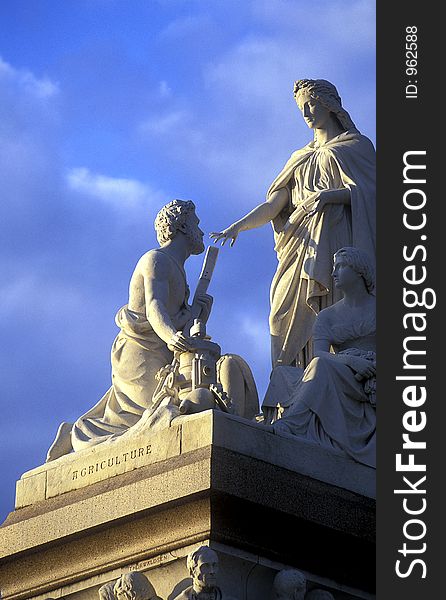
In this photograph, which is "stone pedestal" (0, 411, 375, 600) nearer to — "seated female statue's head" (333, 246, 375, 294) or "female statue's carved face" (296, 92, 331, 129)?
"seated female statue's head" (333, 246, 375, 294)

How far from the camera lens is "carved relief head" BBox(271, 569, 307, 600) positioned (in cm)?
1322

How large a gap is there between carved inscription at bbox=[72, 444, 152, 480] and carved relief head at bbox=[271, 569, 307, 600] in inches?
53.2

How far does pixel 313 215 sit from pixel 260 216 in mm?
549

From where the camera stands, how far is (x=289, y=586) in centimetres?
1322

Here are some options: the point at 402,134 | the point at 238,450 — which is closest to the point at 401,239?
the point at 402,134

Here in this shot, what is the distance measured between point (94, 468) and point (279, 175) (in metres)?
3.81

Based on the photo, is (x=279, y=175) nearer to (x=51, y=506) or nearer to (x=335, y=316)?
(x=335, y=316)

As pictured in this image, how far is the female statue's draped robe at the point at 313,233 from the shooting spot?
52.4ft

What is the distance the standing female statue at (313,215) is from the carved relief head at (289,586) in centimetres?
296

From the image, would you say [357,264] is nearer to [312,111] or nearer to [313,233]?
[313,233]

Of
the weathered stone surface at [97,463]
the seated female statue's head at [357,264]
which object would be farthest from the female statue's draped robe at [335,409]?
the weathered stone surface at [97,463]

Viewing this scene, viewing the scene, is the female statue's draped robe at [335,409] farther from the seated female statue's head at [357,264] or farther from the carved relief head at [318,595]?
the carved relief head at [318,595]

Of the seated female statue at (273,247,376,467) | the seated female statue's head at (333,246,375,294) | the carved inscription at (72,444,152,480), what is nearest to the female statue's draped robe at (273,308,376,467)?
the seated female statue at (273,247,376,467)

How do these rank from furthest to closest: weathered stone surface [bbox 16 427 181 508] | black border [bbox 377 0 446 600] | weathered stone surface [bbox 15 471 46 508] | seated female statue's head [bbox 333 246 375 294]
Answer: seated female statue's head [bbox 333 246 375 294], weathered stone surface [bbox 15 471 46 508], weathered stone surface [bbox 16 427 181 508], black border [bbox 377 0 446 600]
